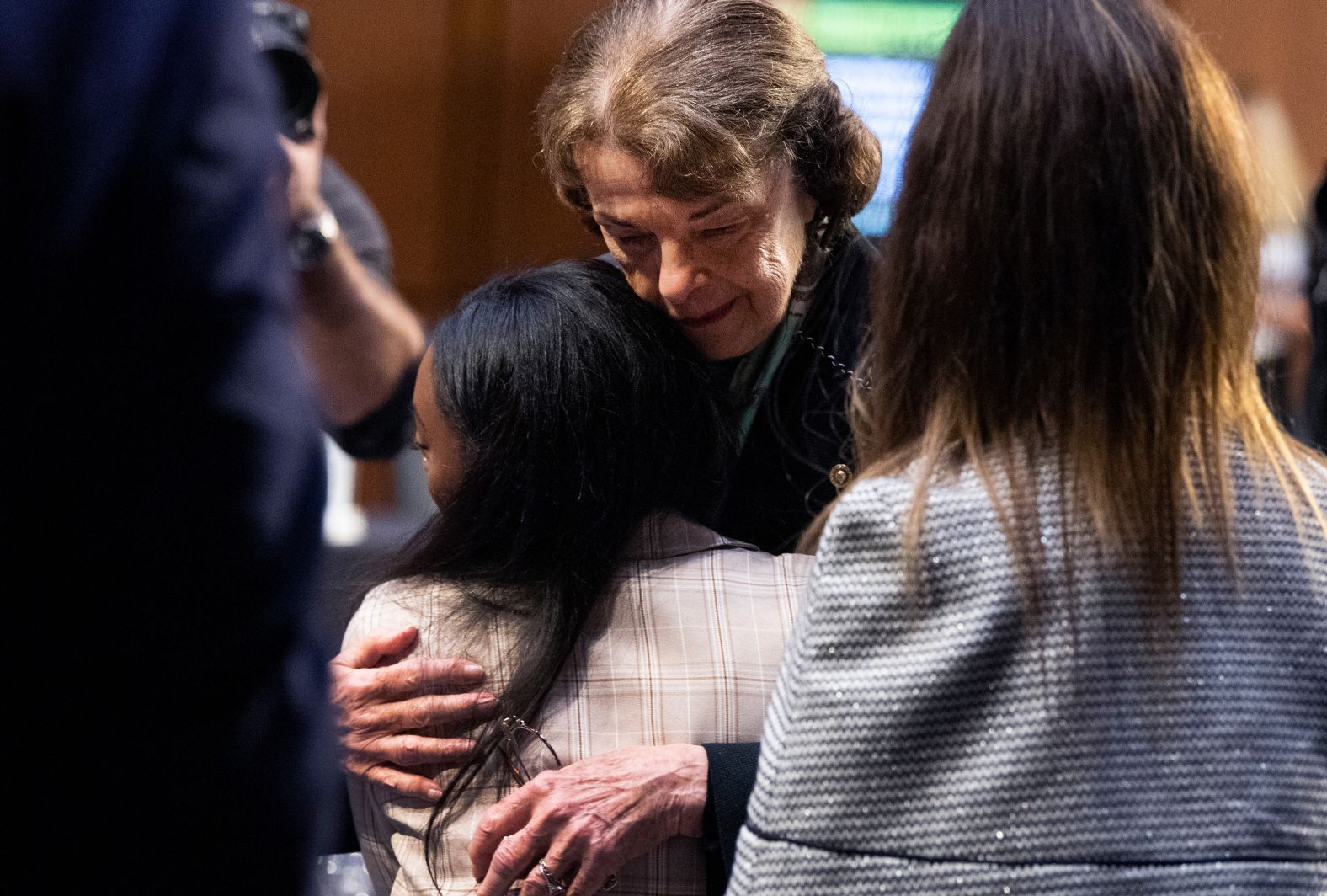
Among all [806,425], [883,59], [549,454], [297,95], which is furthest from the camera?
[883,59]

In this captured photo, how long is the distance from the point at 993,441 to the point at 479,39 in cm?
401

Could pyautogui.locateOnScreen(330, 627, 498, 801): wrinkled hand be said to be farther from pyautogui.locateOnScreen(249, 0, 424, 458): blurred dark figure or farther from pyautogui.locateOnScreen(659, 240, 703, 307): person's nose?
pyautogui.locateOnScreen(249, 0, 424, 458): blurred dark figure

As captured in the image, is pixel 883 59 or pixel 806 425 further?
pixel 883 59

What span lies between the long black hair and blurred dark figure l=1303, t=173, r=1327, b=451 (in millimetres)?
925

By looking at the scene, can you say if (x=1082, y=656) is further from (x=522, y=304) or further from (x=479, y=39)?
(x=479, y=39)

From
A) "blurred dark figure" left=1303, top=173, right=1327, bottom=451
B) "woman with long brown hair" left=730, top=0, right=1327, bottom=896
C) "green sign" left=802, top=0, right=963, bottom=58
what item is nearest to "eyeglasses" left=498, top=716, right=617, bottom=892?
"woman with long brown hair" left=730, top=0, right=1327, bottom=896

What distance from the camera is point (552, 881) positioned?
1262 millimetres

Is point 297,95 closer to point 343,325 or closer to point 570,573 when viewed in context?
point 343,325

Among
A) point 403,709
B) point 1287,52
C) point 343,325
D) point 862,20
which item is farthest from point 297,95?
point 1287,52

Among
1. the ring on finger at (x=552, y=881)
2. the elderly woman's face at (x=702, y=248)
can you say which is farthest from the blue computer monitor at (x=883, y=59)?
the ring on finger at (x=552, y=881)

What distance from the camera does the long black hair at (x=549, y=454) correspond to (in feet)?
4.43

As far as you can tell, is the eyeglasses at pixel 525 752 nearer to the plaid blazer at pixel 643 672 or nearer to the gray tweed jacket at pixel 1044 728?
the plaid blazer at pixel 643 672

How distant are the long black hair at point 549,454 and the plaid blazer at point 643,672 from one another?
2 cm

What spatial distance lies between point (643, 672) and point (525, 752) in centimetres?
13
